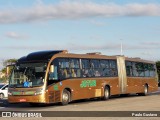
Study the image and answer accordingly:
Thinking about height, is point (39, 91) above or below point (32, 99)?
above

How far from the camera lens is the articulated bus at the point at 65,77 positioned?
22.2 metres

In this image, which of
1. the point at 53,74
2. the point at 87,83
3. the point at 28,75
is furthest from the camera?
the point at 87,83

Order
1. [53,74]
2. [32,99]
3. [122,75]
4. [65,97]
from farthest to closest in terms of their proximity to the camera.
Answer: [122,75], [65,97], [53,74], [32,99]

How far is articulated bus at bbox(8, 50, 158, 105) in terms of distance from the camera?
22.2m

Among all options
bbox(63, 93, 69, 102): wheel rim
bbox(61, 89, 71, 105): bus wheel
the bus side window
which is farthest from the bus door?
the bus side window

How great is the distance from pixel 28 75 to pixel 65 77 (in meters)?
2.21

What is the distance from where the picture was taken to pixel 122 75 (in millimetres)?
31078

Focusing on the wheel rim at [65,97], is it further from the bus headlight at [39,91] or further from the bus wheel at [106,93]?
the bus wheel at [106,93]

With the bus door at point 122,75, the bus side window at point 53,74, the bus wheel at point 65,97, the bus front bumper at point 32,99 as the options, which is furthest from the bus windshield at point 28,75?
the bus door at point 122,75

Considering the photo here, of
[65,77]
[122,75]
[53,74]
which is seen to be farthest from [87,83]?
[122,75]

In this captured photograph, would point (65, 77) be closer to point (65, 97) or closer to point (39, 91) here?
point (65, 97)

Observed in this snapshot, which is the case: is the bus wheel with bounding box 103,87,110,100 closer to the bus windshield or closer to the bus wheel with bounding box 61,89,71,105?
the bus wheel with bounding box 61,89,71,105

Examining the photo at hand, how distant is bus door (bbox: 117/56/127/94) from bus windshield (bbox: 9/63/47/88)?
9.47m

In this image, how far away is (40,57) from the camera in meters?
23.1
